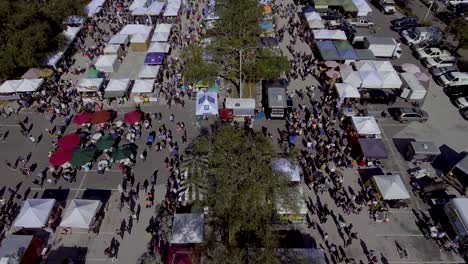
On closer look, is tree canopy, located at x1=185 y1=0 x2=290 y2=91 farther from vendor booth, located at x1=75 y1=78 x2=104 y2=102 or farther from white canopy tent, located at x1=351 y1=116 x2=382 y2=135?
vendor booth, located at x1=75 y1=78 x2=104 y2=102

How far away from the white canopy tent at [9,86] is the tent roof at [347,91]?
33.2m

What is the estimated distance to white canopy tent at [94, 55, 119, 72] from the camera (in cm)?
3891

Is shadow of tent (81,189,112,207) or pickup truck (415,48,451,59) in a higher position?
pickup truck (415,48,451,59)

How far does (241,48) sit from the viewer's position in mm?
33656

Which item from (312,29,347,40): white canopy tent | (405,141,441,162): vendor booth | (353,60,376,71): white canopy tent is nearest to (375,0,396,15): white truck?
(312,29,347,40): white canopy tent

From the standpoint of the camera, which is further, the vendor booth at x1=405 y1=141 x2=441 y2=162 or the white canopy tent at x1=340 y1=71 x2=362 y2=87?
the white canopy tent at x1=340 y1=71 x2=362 y2=87

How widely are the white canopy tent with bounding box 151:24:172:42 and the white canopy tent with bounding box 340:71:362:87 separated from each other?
72.8 ft

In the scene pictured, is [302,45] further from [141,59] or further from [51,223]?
[51,223]

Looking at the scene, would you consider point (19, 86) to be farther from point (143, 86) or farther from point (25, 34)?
point (143, 86)

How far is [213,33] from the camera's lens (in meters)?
41.7

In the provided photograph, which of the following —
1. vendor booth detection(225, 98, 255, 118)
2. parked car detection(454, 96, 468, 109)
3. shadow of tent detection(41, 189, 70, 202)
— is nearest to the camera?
shadow of tent detection(41, 189, 70, 202)

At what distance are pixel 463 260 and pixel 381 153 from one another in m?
9.24

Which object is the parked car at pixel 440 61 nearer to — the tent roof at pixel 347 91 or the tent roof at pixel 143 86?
the tent roof at pixel 347 91

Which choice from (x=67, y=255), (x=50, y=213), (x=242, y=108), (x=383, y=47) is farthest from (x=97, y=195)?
(x=383, y=47)
